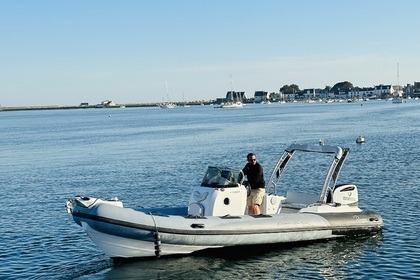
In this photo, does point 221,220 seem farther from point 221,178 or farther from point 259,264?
point 259,264

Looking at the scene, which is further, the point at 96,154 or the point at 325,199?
the point at 96,154

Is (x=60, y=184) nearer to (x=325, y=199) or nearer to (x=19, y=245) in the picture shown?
(x=19, y=245)

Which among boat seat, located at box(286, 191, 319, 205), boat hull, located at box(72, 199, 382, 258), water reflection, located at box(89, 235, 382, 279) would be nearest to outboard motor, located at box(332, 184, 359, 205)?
boat seat, located at box(286, 191, 319, 205)

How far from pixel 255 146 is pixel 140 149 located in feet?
34.5

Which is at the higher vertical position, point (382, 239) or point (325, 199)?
point (325, 199)

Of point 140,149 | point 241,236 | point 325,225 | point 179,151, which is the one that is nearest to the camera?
point 241,236

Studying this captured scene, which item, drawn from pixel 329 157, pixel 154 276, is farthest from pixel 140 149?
pixel 154 276

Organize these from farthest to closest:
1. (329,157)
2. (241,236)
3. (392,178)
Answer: (329,157), (392,178), (241,236)

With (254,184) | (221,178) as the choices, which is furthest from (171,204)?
(221,178)

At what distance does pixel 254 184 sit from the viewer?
17828 mm

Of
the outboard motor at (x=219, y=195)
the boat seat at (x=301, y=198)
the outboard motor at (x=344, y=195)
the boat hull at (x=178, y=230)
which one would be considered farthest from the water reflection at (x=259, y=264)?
the boat seat at (x=301, y=198)

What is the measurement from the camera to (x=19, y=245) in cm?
1853

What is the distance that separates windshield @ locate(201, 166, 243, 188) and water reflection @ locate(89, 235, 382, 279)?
1891 millimetres

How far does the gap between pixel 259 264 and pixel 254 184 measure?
8.96 ft
